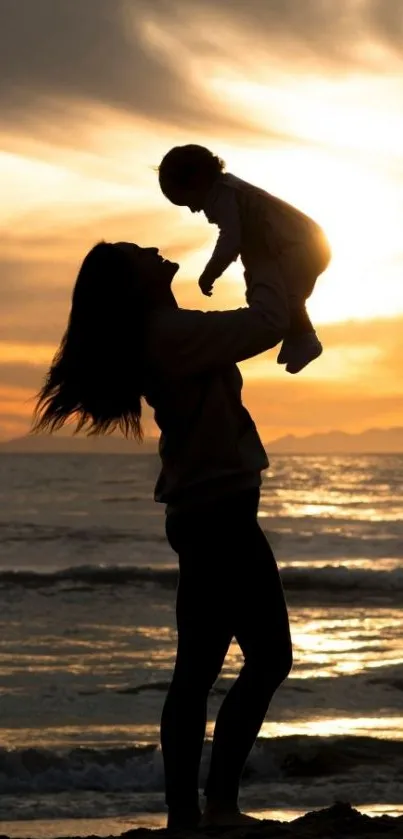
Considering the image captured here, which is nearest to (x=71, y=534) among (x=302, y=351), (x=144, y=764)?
(x=144, y=764)

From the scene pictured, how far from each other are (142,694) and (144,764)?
1.76m

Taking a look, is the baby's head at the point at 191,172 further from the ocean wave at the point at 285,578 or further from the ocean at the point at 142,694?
the ocean wave at the point at 285,578

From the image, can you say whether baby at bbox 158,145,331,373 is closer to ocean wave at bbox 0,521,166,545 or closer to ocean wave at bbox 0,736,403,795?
ocean wave at bbox 0,736,403,795

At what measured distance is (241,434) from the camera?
321 centimetres

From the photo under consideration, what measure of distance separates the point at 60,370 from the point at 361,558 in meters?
20.3

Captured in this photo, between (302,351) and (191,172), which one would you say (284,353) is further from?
(191,172)

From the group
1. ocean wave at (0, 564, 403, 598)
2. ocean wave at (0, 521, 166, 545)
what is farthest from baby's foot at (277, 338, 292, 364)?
ocean wave at (0, 521, 166, 545)

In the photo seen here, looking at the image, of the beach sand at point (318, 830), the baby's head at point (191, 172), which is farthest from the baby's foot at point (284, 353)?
the beach sand at point (318, 830)

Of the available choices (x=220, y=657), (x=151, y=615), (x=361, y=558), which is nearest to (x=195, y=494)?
(x=220, y=657)

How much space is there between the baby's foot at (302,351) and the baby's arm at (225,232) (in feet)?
0.93

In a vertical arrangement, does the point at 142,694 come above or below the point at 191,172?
below

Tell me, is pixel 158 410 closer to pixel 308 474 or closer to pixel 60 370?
pixel 60 370

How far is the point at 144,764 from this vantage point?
6.58 m

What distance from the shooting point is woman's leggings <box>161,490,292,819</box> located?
321cm
